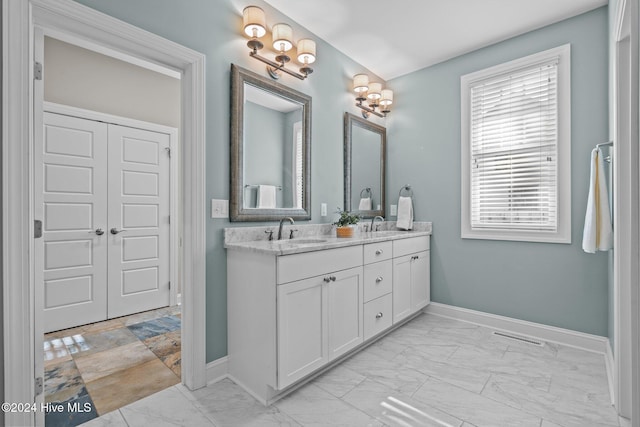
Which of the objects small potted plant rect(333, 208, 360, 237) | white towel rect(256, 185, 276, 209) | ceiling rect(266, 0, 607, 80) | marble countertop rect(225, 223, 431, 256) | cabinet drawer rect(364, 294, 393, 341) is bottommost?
cabinet drawer rect(364, 294, 393, 341)

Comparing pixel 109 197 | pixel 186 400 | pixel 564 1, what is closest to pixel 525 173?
pixel 564 1

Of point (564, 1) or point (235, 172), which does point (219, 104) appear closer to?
point (235, 172)

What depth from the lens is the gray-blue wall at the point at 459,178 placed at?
242 cm

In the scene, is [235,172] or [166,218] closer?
[235,172]

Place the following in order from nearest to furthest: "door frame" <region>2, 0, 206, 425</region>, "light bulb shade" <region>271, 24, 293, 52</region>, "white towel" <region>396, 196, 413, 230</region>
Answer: "door frame" <region>2, 0, 206, 425</region>
"light bulb shade" <region>271, 24, 293, 52</region>
"white towel" <region>396, 196, 413, 230</region>

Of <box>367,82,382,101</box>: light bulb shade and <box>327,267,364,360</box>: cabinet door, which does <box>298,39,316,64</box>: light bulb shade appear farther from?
<box>327,267,364,360</box>: cabinet door

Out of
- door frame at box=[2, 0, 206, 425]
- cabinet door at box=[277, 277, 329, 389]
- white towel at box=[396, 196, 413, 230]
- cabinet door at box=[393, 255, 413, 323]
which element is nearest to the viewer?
door frame at box=[2, 0, 206, 425]

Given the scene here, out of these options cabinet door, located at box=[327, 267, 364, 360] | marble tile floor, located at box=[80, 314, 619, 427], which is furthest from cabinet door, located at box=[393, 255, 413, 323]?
cabinet door, located at box=[327, 267, 364, 360]

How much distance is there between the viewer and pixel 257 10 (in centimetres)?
207

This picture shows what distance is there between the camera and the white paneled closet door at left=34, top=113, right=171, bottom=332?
2.82 meters

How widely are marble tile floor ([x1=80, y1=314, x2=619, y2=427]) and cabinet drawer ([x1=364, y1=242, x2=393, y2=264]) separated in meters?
0.73

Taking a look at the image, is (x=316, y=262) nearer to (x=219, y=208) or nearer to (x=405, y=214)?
(x=219, y=208)

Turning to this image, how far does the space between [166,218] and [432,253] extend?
121 inches

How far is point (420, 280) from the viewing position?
3092 mm
